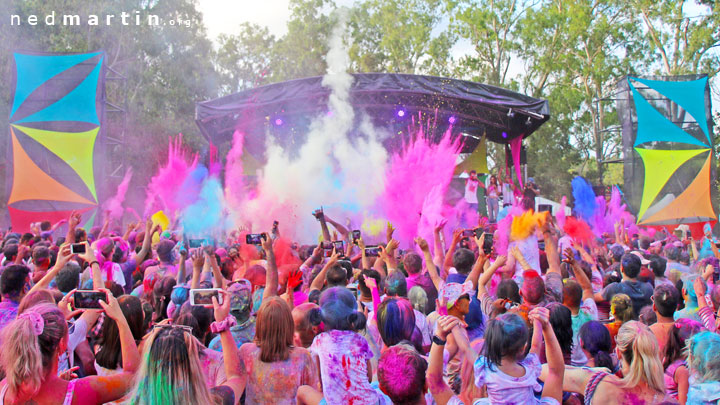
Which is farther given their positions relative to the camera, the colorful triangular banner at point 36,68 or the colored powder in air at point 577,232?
the colorful triangular banner at point 36,68

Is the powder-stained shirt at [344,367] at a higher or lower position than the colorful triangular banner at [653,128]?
lower

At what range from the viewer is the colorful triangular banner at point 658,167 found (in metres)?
13.1

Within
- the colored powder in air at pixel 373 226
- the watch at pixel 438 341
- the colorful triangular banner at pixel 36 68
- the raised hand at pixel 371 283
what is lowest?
the colored powder in air at pixel 373 226

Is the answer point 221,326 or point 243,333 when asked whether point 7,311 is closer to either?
point 243,333

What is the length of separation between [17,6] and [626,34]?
2599 cm

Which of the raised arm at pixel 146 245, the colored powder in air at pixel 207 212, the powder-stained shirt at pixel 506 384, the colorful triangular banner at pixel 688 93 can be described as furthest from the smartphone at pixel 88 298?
the colorful triangular banner at pixel 688 93

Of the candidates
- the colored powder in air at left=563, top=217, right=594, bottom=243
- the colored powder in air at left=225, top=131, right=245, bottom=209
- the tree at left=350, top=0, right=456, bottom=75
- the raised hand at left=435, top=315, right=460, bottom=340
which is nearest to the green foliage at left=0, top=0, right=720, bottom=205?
the tree at left=350, top=0, right=456, bottom=75

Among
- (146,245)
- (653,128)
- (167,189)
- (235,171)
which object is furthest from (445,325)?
(167,189)

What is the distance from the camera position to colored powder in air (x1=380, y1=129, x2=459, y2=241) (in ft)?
42.2

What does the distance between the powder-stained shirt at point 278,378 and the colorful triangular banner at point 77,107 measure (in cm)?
1042

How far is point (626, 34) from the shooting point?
2836cm

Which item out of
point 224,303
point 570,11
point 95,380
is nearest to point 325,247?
point 224,303

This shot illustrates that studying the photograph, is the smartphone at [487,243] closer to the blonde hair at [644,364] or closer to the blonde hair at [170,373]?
the blonde hair at [644,364]

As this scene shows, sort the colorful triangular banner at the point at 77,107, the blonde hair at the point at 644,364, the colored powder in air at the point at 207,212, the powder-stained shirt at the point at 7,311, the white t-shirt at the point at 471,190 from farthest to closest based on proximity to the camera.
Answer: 1. the white t-shirt at the point at 471,190
2. the colored powder in air at the point at 207,212
3. the colorful triangular banner at the point at 77,107
4. the powder-stained shirt at the point at 7,311
5. the blonde hair at the point at 644,364
